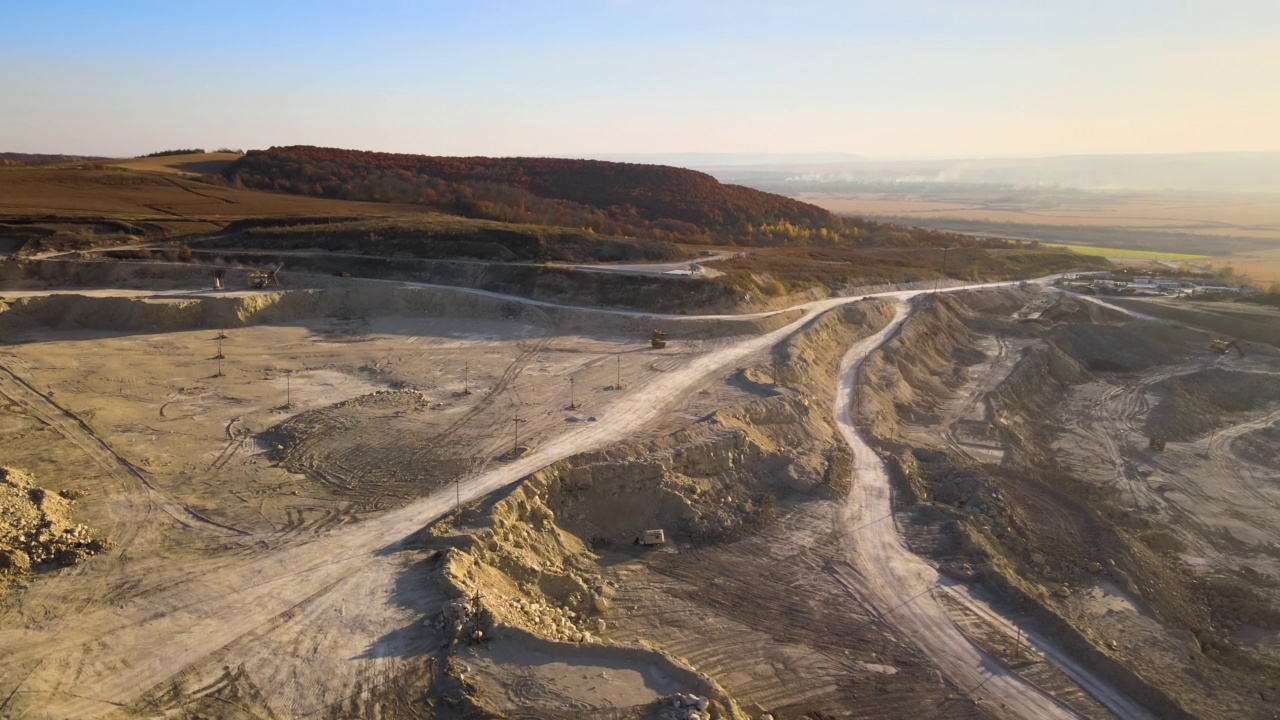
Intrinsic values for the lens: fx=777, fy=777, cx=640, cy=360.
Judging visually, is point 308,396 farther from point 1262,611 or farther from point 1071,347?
point 1071,347

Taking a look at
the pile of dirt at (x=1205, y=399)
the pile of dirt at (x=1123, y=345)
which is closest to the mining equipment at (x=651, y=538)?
the pile of dirt at (x=1205, y=399)

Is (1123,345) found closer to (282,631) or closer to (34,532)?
(282,631)

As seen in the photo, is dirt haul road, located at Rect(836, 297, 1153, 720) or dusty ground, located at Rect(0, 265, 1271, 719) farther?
dirt haul road, located at Rect(836, 297, 1153, 720)

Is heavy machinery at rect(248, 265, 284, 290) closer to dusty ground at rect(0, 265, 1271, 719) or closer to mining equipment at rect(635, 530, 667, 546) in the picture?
dusty ground at rect(0, 265, 1271, 719)

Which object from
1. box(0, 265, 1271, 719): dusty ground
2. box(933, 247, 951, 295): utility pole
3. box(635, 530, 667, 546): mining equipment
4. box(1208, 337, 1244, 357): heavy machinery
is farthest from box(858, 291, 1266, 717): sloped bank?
box(933, 247, 951, 295): utility pole

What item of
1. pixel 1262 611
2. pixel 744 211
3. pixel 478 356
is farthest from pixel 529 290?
pixel 744 211

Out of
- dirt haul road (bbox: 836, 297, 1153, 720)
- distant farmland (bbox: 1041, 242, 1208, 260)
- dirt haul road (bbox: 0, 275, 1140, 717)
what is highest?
distant farmland (bbox: 1041, 242, 1208, 260)

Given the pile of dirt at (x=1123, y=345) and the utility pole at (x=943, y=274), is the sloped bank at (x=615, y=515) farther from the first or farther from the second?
the utility pole at (x=943, y=274)
